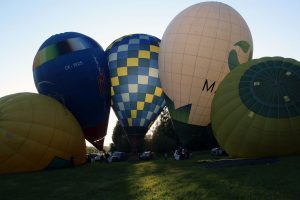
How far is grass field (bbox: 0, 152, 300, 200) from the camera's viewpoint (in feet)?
27.2

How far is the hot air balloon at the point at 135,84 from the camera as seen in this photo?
23688 mm

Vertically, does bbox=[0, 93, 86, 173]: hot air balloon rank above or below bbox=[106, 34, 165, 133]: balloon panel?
below

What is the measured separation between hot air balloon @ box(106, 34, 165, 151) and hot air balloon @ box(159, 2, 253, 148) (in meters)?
3.39

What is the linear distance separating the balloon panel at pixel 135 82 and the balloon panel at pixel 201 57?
11.2 ft

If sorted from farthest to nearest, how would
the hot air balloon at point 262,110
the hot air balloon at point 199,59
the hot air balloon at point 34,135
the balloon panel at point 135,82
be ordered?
the balloon panel at point 135,82 → the hot air balloon at point 199,59 → the hot air balloon at point 34,135 → the hot air balloon at point 262,110

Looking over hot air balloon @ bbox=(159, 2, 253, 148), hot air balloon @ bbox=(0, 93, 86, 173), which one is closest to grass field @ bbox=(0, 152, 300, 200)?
hot air balloon @ bbox=(0, 93, 86, 173)

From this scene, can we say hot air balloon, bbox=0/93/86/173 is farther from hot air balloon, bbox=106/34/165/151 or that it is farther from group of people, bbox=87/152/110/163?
hot air balloon, bbox=106/34/165/151

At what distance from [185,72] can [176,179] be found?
9439 mm

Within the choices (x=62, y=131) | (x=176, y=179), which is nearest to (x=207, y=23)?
(x=62, y=131)

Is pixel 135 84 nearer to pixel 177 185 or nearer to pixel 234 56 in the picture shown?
pixel 234 56

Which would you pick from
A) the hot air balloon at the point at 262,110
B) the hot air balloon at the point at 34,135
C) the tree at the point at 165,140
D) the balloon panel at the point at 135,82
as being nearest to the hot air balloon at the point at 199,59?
the balloon panel at the point at 135,82

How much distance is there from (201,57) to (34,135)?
896 centimetres

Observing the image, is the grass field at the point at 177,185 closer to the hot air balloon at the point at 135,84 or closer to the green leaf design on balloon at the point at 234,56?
the green leaf design on balloon at the point at 234,56

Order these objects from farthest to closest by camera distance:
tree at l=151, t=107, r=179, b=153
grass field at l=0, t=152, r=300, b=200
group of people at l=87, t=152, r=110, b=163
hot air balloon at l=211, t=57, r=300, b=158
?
tree at l=151, t=107, r=179, b=153, group of people at l=87, t=152, r=110, b=163, hot air balloon at l=211, t=57, r=300, b=158, grass field at l=0, t=152, r=300, b=200
